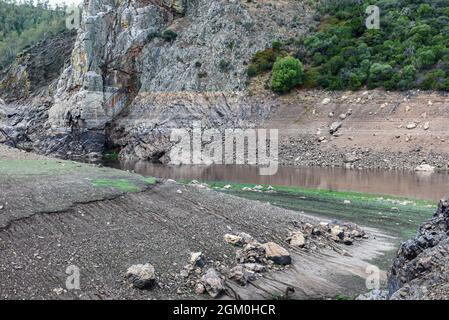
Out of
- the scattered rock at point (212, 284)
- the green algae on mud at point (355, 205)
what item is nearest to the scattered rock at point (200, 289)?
the scattered rock at point (212, 284)

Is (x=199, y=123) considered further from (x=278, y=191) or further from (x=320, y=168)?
(x=278, y=191)

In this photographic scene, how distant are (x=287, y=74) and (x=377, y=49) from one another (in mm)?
13168

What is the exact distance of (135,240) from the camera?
56.5ft

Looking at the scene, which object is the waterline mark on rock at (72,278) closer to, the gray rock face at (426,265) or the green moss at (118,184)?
the green moss at (118,184)

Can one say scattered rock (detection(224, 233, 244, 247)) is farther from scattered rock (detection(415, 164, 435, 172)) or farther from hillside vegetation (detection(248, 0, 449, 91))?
hillside vegetation (detection(248, 0, 449, 91))

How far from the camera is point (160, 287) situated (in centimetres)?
1455

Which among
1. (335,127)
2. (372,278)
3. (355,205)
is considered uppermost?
(335,127)

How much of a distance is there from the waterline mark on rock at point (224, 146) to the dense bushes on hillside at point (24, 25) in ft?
239

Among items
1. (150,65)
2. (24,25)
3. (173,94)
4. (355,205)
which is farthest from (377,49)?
(24,25)

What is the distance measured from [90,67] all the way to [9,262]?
69957 millimetres

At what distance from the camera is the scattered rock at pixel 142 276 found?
14.2 meters

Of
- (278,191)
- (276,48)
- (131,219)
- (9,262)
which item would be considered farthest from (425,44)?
(9,262)

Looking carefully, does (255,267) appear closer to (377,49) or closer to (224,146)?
(224,146)

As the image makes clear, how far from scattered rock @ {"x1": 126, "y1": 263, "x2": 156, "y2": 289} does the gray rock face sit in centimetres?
658
